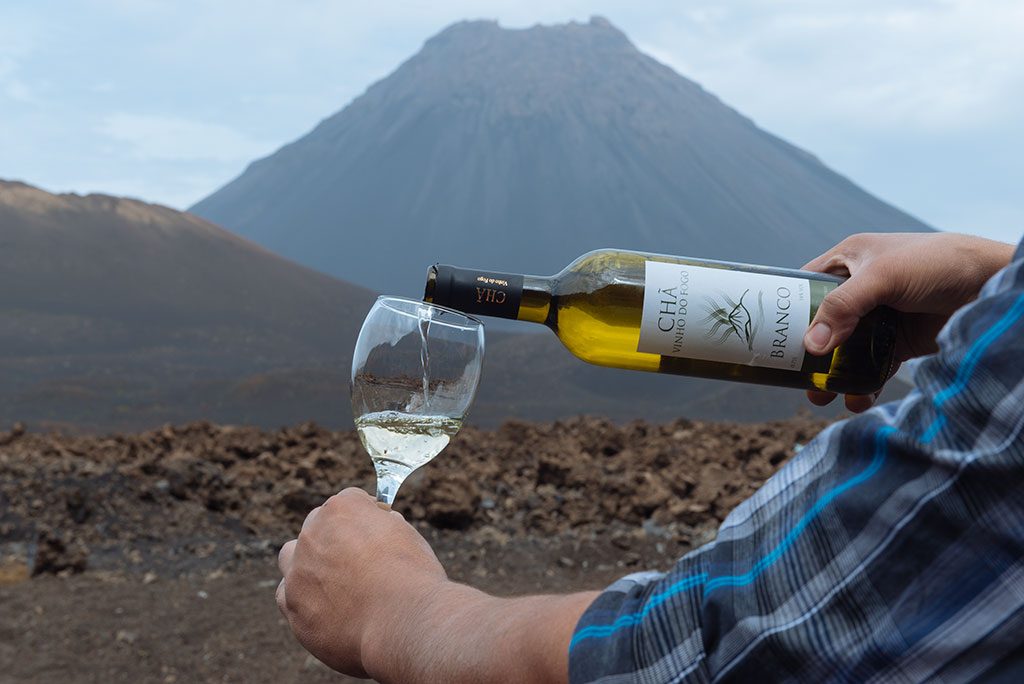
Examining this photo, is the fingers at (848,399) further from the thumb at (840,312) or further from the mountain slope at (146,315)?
the mountain slope at (146,315)

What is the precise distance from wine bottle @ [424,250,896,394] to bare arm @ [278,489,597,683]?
0.49 metres

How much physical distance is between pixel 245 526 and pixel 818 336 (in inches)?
161

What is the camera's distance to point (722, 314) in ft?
4.79

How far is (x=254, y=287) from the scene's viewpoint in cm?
4003

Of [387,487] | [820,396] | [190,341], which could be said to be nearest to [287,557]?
[387,487]

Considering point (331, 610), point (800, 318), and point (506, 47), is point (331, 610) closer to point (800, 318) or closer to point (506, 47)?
point (800, 318)

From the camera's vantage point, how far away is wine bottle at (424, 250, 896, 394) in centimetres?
147

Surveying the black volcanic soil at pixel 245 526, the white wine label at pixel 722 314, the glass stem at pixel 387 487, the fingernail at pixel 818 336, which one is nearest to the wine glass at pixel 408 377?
the glass stem at pixel 387 487

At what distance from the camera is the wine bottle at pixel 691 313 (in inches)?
57.8

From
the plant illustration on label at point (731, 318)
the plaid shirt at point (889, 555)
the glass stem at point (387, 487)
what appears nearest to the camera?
the plaid shirt at point (889, 555)

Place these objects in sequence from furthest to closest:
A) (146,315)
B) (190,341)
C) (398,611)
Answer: (146,315) < (190,341) < (398,611)

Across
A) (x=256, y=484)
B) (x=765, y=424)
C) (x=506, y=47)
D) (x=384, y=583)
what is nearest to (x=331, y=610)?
(x=384, y=583)

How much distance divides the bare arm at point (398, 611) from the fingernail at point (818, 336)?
593 millimetres

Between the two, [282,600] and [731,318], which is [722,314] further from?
[282,600]
